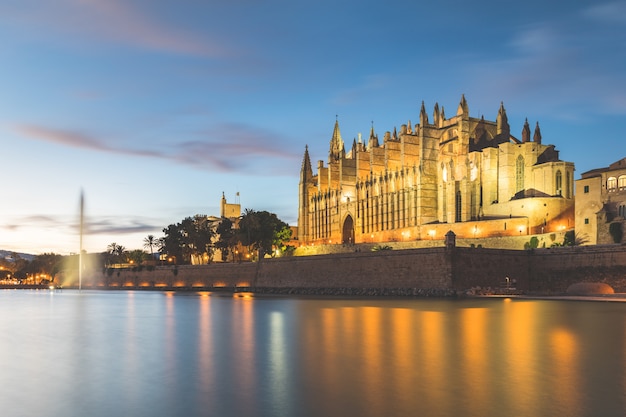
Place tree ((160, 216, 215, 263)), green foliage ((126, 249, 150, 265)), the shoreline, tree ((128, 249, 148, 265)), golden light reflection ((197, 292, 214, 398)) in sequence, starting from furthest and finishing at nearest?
tree ((128, 249, 148, 265)), green foliage ((126, 249, 150, 265)), tree ((160, 216, 215, 263)), the shoreline, golden light reflection ((197, 292, 214, 398))

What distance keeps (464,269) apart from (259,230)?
39.0m

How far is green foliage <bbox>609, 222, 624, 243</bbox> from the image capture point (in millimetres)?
42781

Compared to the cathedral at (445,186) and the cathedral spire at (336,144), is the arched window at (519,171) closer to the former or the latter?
the cathedral at (445,186)

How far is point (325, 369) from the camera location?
13094 millimetres

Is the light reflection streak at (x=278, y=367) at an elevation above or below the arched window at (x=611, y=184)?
below

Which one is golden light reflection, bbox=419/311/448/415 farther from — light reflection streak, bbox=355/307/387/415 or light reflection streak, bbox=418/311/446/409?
light reflection streak, bbox=355/307/387/415

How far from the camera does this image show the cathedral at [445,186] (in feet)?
188

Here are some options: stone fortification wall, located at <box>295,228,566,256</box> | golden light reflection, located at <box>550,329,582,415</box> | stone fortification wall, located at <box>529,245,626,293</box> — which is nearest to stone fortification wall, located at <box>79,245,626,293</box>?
stone fortification wall, located at <box>529,245,626,293</box>

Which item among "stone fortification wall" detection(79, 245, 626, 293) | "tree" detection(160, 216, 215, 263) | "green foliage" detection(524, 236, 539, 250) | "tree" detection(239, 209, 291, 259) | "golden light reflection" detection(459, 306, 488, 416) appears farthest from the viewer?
"tree" detection(160, 216, 215, 263)

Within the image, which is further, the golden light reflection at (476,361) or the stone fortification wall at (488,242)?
the stone fortification wall at (488,242)

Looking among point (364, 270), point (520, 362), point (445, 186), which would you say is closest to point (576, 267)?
point (364, 270)

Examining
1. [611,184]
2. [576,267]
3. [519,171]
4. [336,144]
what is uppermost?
[336,144]

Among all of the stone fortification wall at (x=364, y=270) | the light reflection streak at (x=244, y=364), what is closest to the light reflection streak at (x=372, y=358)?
the light reflection streak at (x=244, y=364)

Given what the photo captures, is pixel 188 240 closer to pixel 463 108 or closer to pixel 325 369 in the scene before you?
pixel 463 108
